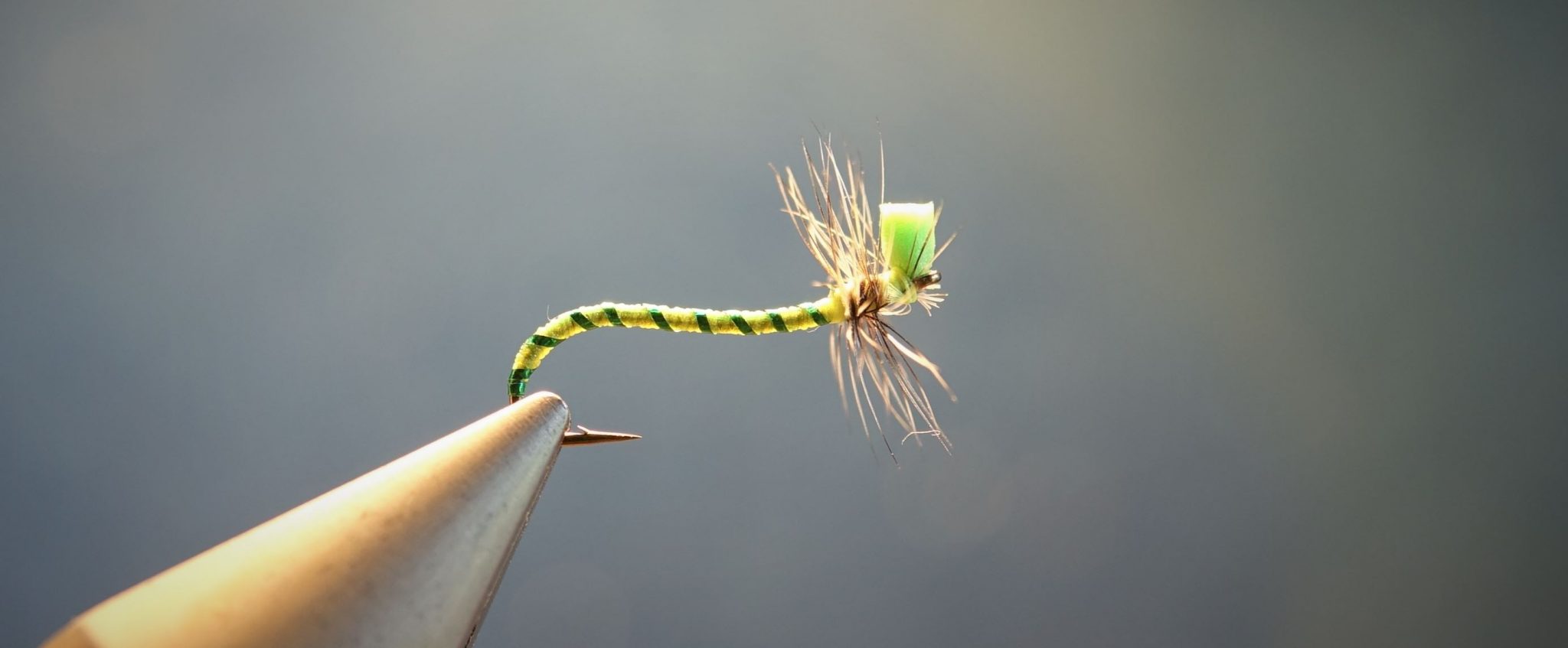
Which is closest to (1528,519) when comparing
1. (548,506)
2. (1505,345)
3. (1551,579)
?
(1551,579)

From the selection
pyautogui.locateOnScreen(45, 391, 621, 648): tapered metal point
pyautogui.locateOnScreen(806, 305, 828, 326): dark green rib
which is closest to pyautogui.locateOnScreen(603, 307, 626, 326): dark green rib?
pyautogui.locateOnScreen(806, 305, 828, 326): dark green rib

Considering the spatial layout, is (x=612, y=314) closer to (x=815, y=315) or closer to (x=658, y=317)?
(x=658, y=317)

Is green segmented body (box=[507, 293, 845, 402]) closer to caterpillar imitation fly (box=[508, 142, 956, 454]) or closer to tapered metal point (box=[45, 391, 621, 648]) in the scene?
caterpillar imitation fly (box=[508, 142, 956, 454])

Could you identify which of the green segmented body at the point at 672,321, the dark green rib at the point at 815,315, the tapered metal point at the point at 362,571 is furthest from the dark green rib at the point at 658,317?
the tapered metal point at the point at 362,571

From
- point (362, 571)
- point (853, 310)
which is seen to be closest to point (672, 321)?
point (853, 310)

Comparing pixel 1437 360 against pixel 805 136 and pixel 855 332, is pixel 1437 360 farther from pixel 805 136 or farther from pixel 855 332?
pixel 855 332

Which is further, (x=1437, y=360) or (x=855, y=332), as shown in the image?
(x=1437, y=360)

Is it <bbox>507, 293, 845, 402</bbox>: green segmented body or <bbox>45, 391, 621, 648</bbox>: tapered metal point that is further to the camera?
<bbox>507, 293, 845, 402</bbox>: green segmented body
